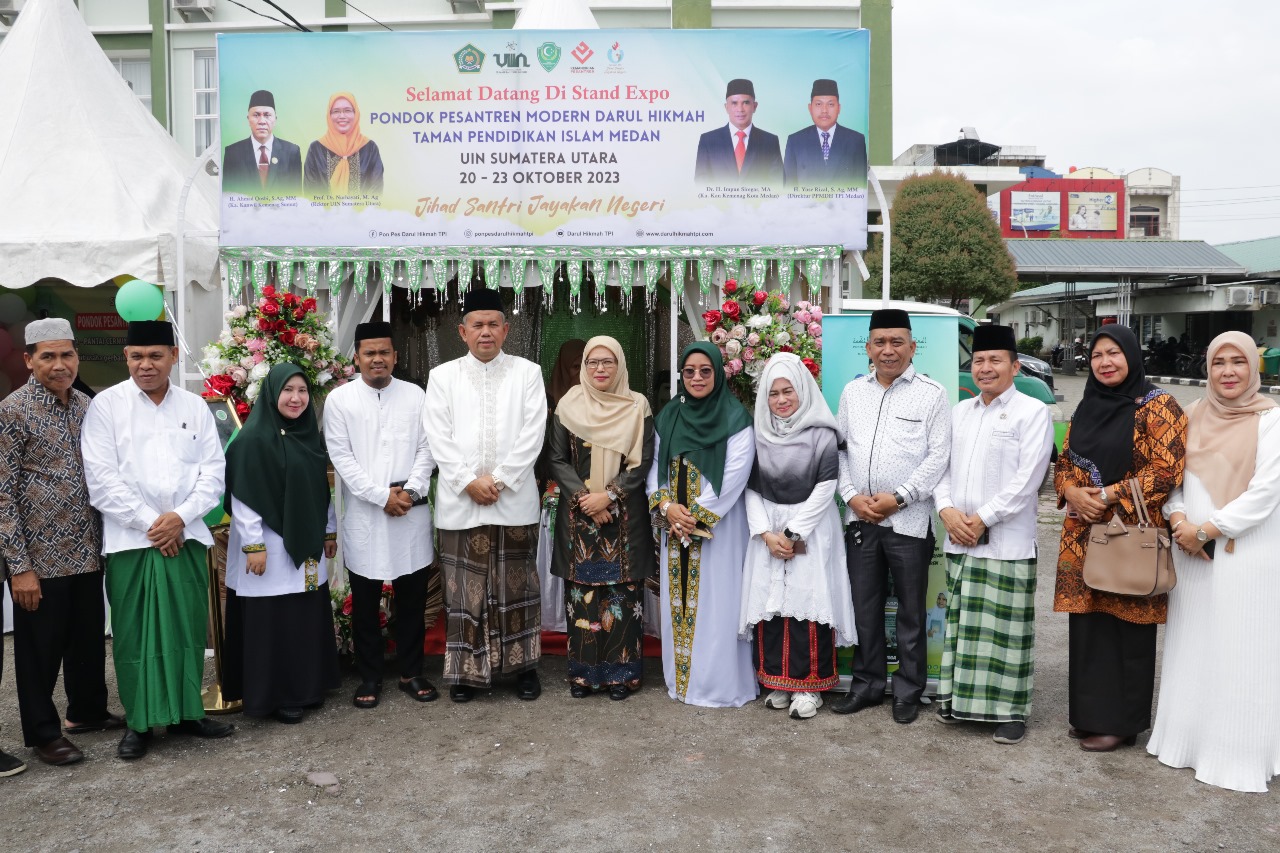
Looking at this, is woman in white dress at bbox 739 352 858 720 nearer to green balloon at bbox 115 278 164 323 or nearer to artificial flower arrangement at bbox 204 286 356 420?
artificial flower arrangement at bbox 204 286 356 420

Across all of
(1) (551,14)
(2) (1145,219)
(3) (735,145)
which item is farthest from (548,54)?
(2) (1145,219)

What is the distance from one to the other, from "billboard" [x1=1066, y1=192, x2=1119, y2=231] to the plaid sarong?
33901mm

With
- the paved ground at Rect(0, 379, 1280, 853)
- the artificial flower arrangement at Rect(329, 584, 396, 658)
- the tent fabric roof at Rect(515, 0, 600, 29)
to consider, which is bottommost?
the paved ground at Rect(0, 379, 1280, 853)

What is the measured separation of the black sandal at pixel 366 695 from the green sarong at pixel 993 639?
8.11 ft

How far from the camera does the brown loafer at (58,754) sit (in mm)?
3654

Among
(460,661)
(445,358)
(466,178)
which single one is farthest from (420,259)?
(460,661)

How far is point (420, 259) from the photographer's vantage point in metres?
5.18

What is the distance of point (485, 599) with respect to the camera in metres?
4.31

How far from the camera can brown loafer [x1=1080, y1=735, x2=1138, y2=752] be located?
3752 mm

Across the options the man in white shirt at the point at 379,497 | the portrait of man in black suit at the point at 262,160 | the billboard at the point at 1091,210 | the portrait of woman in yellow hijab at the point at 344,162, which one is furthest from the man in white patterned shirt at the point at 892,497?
the billboard at the point at 1091,210

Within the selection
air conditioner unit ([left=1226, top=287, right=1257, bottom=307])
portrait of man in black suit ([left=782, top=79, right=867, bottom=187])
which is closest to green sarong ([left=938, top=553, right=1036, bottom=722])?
portrait of man in black suit ([left=782, top=79, right=867, bottom=187])

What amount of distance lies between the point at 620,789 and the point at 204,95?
12.2 metres

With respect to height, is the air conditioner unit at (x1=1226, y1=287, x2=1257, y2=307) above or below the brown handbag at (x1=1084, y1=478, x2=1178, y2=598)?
above

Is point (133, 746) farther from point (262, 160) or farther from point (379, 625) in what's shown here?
point (262, 160)
